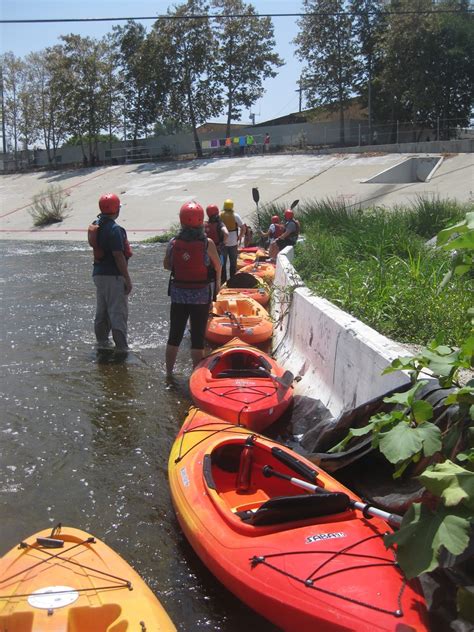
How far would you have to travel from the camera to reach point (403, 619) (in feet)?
7.92

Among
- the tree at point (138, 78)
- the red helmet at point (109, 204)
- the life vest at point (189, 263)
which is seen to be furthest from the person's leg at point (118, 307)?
the tree at point (138, 78)

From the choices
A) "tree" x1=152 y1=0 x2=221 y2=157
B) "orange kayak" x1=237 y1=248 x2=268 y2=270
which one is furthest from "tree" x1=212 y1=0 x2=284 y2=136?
"orange kayak" x1=237 y1=248 x2=268 y2=270

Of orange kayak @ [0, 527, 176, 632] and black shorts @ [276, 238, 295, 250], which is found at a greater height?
black shorts @ [276, 238, 295, 250]

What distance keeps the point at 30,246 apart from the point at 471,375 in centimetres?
1960

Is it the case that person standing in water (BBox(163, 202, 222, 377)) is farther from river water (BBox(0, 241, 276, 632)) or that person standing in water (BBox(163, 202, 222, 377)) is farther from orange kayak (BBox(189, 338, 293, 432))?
river water (BBox(0, 241, 276, 632))

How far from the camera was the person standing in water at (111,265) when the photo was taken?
679 cm

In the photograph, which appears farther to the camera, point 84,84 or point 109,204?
point 84,84

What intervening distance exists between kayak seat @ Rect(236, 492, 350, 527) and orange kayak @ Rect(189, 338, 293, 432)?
1766mm

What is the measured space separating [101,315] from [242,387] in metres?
2.82

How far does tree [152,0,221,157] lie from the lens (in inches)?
1506

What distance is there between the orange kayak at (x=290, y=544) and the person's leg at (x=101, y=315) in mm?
3503

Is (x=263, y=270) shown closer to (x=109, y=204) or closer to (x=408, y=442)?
(x=109, y=204)

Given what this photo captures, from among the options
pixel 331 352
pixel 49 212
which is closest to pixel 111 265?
pixel 331 352

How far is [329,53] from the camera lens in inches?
1432
